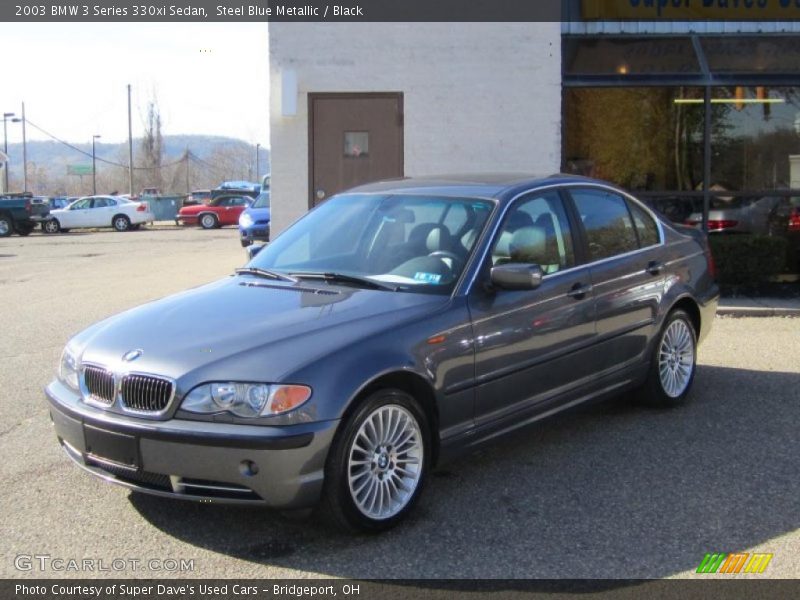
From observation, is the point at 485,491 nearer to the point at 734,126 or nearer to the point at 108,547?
the point at 108,547

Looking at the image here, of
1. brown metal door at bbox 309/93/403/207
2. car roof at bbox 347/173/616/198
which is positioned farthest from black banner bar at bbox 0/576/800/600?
brown metal door at bbox 309/93/403/207

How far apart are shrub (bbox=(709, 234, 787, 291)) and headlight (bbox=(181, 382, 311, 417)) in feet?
27.7

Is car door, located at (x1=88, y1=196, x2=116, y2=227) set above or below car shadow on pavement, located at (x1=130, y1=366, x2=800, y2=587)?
above

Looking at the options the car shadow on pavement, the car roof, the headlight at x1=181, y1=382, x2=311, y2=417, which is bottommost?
the car shadow on pavement

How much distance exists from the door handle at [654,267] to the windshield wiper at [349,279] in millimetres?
2114

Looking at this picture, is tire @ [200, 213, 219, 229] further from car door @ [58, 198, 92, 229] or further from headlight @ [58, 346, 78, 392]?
headlight @ [58, 346, 78, 392]

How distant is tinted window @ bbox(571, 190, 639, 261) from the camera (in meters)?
5.82

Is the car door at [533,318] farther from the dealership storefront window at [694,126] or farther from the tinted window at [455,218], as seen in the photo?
the dealership storefront window at [694,126]

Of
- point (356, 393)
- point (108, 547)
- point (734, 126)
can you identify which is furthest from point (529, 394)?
point (734, 126)

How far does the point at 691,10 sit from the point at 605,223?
7.40 meters

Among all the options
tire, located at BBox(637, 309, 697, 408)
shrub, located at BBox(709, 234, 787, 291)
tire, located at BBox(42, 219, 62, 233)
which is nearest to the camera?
tire, located at BBox(637, 309, 697, 408)

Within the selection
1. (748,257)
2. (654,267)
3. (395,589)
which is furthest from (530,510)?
(748,257)

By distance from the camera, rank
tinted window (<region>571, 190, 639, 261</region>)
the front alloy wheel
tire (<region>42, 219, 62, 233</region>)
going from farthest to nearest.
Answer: tire (<region>42, 219, 62, 233</region>) → tinted window (<region>571, 190, 639, 261</region>) → the front alloy wheel

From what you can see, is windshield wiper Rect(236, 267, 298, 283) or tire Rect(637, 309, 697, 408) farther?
tire Rect(637, 309, 697, 408)
